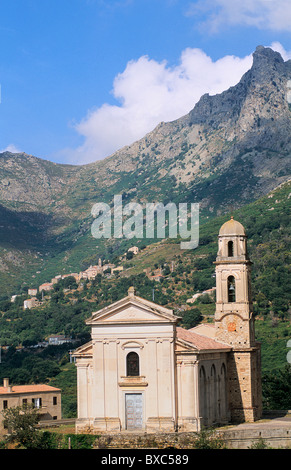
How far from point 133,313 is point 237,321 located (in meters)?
9.09

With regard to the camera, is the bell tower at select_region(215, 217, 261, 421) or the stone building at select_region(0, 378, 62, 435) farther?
the stone building at select_region(0, 378, 62, 435)

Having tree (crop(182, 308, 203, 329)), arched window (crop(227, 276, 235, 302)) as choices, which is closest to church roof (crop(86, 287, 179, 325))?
arched window (crop(227, 276, 235, 302))

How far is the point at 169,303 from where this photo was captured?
411 feet

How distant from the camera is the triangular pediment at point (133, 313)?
52.2 meters

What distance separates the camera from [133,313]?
52719 mm

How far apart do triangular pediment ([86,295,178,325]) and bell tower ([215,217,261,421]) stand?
7680 mm

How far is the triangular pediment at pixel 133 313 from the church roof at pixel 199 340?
1.94 m

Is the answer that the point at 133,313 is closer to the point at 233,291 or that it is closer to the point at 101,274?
the point at 233,291

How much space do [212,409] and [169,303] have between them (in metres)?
70.0

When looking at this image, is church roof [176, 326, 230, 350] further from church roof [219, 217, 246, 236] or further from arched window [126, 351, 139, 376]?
church roof [219, 217, 246, 236]

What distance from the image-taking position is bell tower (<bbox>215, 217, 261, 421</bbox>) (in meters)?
58.4
